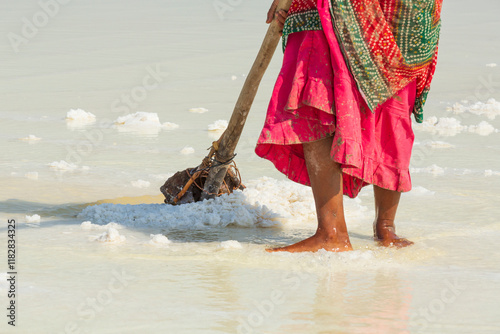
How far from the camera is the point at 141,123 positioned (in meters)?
6.63

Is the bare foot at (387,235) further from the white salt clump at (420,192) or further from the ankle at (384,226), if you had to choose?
the white salt clump at (420,192)

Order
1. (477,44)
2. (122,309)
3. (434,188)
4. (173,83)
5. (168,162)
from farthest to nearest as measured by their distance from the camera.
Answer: (477,44) → (173,83) → (168,162) → (434,188) → (122,309)

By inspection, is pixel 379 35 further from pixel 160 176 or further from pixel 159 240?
pixel 160 176

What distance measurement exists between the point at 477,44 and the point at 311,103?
948 centimetres

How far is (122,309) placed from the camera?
8.52ft

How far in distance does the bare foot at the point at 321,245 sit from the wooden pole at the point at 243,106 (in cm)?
79

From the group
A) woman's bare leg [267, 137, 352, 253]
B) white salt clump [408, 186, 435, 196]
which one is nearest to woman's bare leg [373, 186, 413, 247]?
woman's bare leg [267, 137, 352, 253]

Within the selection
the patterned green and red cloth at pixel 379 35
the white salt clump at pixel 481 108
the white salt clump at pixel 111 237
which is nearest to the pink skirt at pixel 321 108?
the patterned green and red cloth at pixel 379 35

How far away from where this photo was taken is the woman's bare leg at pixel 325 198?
131 inches

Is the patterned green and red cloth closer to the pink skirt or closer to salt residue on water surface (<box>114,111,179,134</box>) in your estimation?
the pink skirt

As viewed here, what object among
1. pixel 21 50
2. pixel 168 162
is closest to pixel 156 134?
pixel 168 162

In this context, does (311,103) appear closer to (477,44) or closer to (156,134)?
(156,134)

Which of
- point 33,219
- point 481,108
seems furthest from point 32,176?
point 481,108

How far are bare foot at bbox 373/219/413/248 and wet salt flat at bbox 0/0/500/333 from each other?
0.06 metres
